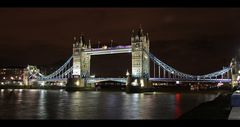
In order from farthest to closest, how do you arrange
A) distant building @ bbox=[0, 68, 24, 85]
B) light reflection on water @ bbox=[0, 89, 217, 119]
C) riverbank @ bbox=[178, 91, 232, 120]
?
distant building @ bbox=[0, 68, 24, 85] → light reflection on water @ bbox=[0, 89, 217, 119] → riverbank @ bbox=[178, 91, 232, 120]

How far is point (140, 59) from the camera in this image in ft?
226

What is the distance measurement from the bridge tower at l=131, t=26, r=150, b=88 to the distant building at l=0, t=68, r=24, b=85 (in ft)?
139

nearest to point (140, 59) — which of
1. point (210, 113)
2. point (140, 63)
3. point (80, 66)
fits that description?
point (140, 63)

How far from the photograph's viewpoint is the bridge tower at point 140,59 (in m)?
65.6

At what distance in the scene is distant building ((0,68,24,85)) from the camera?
104m

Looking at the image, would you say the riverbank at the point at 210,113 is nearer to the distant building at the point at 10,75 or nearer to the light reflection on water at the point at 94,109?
the light reflection on water at the point at 94,109

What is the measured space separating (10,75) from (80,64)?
114 ft

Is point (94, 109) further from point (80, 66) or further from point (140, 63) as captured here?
point (80, 66)

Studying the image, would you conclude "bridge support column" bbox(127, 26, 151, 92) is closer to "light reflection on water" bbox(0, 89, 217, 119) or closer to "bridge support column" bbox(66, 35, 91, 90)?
"bridge support column" bbox(66, 35, 91, 90)

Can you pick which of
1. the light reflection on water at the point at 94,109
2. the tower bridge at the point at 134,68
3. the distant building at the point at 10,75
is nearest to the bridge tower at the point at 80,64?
the tower bridge at the point at 134,68

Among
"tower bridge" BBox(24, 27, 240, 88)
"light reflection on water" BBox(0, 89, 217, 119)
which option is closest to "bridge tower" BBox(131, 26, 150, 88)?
"tower bridge" BBox(24, 27, 240, 88)
